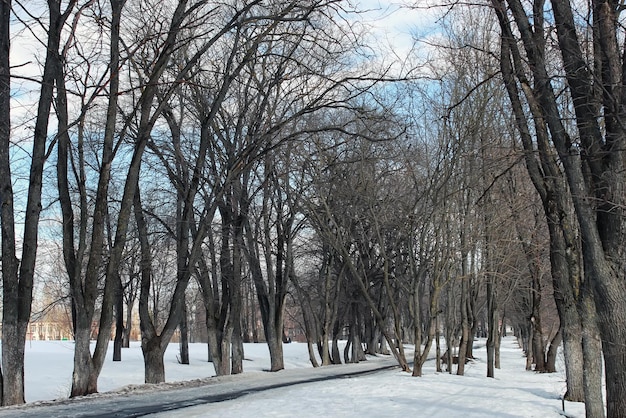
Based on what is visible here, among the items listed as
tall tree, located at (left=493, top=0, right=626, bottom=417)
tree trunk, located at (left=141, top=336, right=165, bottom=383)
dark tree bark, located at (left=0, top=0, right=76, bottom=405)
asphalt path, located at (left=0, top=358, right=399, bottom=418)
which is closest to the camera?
tall tree, located at (left=493, top=0, right=626, bottom=417)

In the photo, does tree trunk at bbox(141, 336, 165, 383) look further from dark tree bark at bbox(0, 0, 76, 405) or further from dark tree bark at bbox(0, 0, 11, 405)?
dark tree bark at bbox(0, 0, 11, 405)

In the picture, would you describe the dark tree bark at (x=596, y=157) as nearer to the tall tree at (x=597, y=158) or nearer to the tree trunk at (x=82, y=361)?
the tall tree at (x=597, y=158)

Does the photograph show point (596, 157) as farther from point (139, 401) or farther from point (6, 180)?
point (6, 180)

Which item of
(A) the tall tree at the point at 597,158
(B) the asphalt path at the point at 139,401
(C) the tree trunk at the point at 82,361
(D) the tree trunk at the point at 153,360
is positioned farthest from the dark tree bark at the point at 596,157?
(D) the tree trunk at the point at 153,360

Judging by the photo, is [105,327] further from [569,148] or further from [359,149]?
[359,149]

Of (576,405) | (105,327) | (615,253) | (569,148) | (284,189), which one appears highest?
(284,189)

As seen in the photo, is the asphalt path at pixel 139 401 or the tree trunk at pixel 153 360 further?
the tree trunk at pixel 153 360

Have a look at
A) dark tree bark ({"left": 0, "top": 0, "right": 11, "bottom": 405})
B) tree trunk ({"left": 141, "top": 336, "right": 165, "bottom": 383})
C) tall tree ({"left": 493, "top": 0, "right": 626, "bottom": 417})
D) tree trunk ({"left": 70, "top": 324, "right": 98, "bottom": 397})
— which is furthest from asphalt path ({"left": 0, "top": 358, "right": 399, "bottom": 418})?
tall tree ({"left": 493, "top": 0, "right": 626, "bottom": 417})

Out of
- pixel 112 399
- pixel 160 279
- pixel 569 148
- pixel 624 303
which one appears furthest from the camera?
pixel 160 279

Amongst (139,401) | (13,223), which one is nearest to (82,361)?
(139,401)

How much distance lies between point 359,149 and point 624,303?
15061 millimetres

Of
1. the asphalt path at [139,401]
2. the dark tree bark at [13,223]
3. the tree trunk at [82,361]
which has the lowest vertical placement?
the asphalt path at [139,401]

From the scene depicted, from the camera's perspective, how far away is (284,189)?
2522 cm

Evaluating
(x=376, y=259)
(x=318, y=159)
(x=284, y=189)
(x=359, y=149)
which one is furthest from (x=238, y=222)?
(x=376, y=259)
